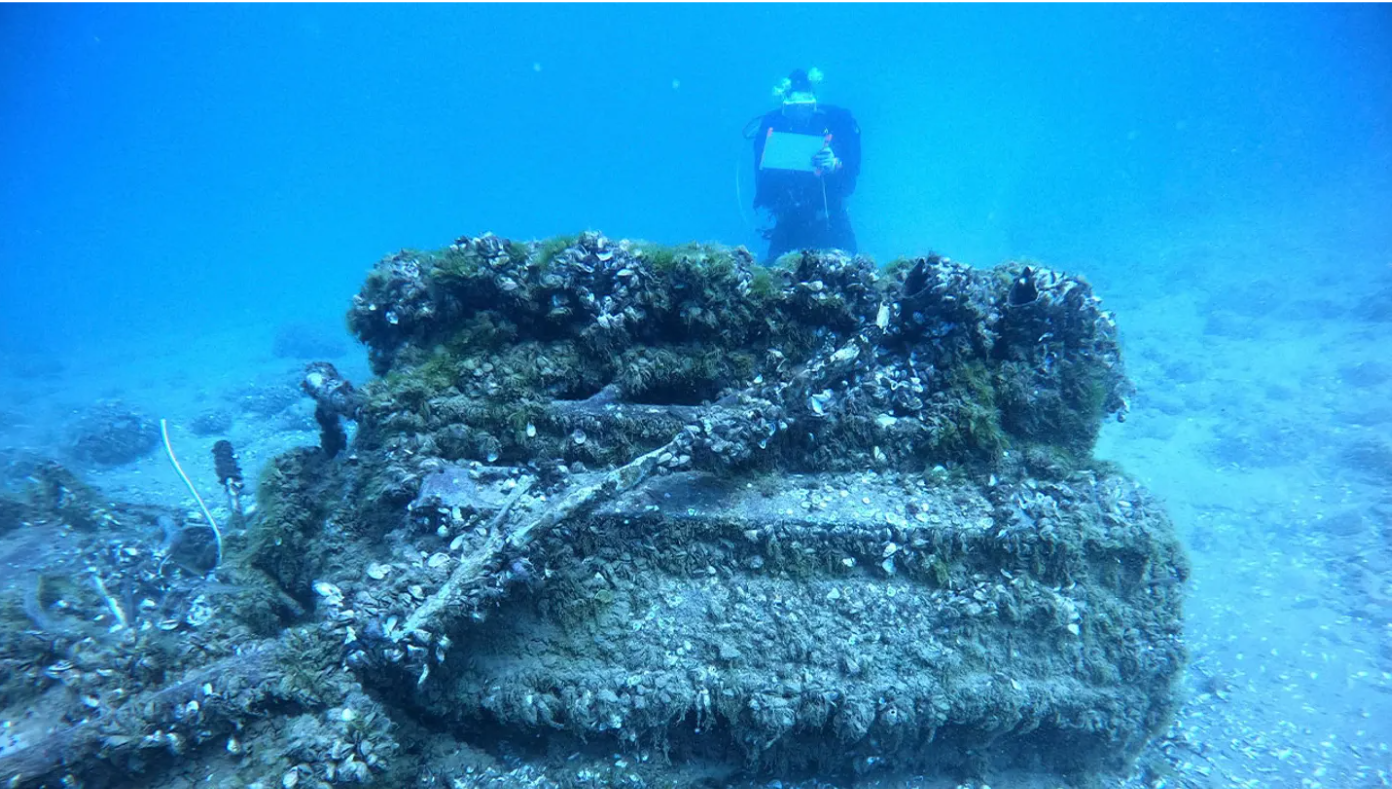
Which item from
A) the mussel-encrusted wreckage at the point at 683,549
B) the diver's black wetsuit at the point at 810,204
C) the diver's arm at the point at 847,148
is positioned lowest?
the mussel-encrusted wreckage at the point at 683,549

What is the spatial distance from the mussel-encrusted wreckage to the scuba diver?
39.6 ft

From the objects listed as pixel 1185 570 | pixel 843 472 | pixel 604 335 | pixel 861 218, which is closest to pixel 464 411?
pixel 604 335

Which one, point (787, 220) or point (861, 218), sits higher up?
point (861, 218)

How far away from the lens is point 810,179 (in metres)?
17.3

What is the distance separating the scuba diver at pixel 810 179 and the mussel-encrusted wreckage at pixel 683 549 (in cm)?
1206

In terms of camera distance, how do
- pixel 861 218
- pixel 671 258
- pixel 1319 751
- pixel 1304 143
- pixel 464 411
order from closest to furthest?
pixel 464 411 < pixel 671 258 < pixel 1319 751 < pixel 1304 143 < pixel 861 218

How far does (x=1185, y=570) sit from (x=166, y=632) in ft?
25.7

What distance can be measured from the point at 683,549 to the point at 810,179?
15536mm

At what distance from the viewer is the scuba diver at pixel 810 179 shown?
17.4 m

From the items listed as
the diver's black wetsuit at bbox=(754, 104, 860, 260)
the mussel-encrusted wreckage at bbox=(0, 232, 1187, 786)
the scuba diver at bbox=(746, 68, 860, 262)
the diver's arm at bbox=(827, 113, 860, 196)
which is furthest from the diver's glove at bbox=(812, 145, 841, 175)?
the mussel-encrusted wreckage at bbox=(0, 232, 1187, 786)

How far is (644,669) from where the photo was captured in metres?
3.80

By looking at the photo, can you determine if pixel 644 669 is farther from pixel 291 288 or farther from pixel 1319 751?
pixel 291 288

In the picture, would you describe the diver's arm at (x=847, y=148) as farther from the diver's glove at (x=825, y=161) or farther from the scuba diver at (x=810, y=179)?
the diver's glove at (x=825, y=161)

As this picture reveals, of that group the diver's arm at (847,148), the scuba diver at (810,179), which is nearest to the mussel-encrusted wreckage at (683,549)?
the scuba diver at (810,179)
